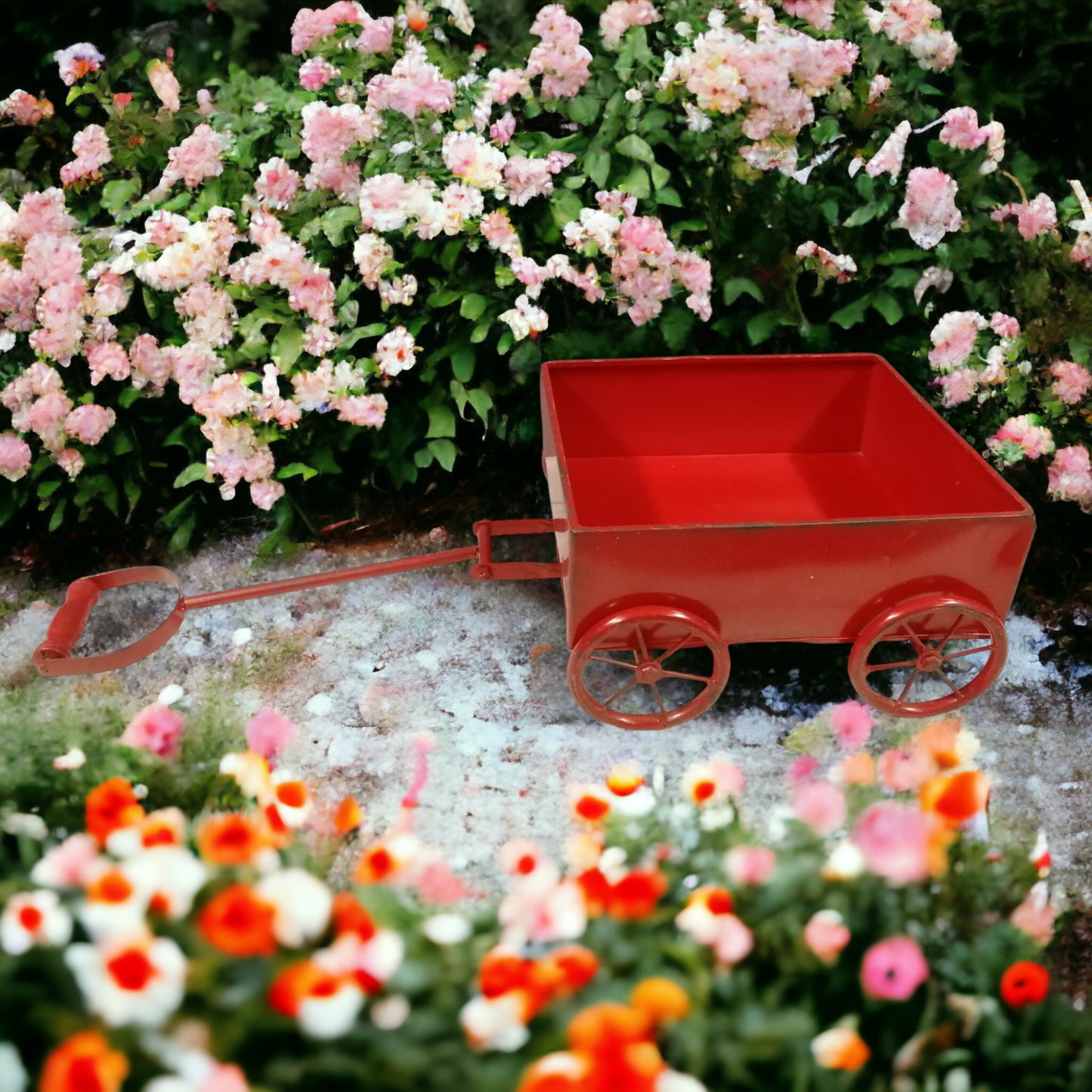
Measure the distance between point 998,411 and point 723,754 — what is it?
1.13 meters

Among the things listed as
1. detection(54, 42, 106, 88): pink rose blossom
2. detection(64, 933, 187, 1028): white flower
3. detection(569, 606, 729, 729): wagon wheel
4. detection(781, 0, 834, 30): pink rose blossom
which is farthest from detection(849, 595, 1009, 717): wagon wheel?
detection(54, 42, 106, 88): pink rose blossom

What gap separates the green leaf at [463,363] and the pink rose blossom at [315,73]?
665mm

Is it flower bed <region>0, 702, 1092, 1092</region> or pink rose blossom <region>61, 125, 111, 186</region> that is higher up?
pink rose blossom <region>61, 125, 111, 186</region>

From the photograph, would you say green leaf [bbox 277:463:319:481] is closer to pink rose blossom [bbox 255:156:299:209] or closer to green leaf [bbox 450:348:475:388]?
green leaf [bbox 450:348:475:388]

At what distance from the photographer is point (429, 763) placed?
1.79 metres

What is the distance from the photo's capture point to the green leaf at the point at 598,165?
6.95ft

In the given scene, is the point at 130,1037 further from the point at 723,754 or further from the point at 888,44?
the point at 888,44

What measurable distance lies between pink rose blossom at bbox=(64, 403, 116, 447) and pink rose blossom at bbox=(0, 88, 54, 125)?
73 cm

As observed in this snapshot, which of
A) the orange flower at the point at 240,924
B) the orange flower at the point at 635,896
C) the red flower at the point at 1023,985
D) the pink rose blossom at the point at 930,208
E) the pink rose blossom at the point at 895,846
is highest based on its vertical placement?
the pink rose blossom at the point at 930,208

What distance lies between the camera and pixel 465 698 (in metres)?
1.96

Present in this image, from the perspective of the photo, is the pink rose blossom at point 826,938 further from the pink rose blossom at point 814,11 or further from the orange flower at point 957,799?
the pink rose blossom at point 814,11

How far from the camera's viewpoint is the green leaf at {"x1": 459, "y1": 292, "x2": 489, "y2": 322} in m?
2.13

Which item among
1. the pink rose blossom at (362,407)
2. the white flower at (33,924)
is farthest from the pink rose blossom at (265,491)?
the white flower at (33,924)

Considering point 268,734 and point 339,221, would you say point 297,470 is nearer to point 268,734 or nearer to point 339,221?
point 339,221
